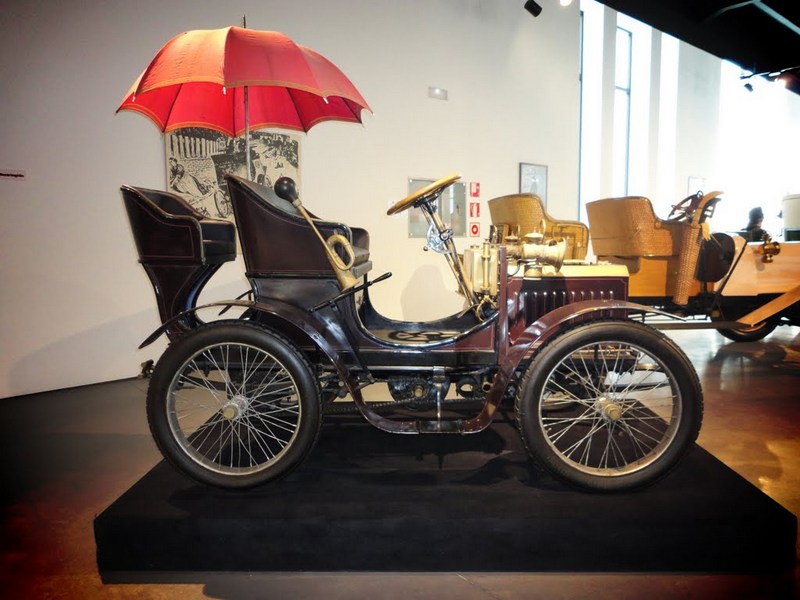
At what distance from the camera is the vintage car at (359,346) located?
1920 millimetres

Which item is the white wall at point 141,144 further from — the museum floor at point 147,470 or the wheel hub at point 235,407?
the wheel hub at point 235,407

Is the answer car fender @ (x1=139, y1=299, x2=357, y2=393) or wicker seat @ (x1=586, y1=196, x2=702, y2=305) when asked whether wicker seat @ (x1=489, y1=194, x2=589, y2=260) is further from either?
car fender @ (x1=139, y1=299, x2=357, y2=393)

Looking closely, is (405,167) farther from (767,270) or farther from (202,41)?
(767,270)

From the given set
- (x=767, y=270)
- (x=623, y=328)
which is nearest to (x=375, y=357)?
(x=623, y=328)

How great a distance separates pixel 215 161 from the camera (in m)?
4.52

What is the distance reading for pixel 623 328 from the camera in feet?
6.30

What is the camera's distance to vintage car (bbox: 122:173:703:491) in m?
1.92

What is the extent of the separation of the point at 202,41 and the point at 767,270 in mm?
4879

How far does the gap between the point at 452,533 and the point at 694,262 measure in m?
3.54

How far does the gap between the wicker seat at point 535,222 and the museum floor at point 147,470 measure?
1614mm

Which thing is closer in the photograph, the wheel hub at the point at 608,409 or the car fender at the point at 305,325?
the wheel hub at the point at 608,409

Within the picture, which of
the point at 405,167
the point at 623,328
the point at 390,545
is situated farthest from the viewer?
the point at 405,167

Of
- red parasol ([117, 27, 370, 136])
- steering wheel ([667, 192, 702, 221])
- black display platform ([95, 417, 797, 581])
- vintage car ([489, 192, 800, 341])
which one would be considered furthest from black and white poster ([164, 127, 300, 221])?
steering wheel ([667, 192, 702, 221])

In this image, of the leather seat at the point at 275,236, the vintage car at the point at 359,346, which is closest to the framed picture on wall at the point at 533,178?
the vintage car at the point at 359,346
